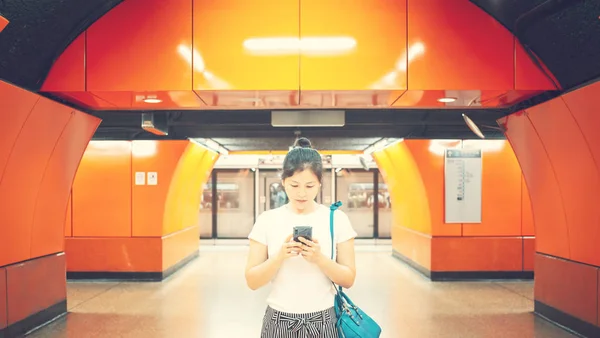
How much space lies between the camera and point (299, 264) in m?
1.90

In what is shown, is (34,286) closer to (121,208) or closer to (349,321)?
(121,208)

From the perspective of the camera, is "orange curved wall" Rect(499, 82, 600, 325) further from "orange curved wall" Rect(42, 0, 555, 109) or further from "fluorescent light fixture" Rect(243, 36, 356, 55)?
"fluorescent light fixture" Rect(243, 36, 356, 55)

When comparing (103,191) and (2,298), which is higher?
(103,191)

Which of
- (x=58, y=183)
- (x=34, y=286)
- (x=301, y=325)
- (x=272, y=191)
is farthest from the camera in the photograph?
(x=272, y=191)

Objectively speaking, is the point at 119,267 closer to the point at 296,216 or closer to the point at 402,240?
the point at 402,240

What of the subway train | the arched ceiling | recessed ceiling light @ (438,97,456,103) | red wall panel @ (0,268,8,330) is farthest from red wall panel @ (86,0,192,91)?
the subway train

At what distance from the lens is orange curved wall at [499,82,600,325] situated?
14.3ft

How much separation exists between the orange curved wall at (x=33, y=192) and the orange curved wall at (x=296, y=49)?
512mm

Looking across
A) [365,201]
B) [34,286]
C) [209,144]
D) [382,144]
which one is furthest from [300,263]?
[365,201]

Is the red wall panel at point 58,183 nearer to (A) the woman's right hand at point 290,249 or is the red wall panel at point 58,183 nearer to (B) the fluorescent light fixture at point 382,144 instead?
(A) the woman's right hand at point 290,249

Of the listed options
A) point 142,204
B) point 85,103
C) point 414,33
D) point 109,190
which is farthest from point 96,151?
point 414,33

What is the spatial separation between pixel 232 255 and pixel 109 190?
4.17m

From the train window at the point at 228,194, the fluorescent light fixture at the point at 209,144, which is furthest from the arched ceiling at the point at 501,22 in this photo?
the train window at the point at 228,194

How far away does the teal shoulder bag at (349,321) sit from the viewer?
192 cm
